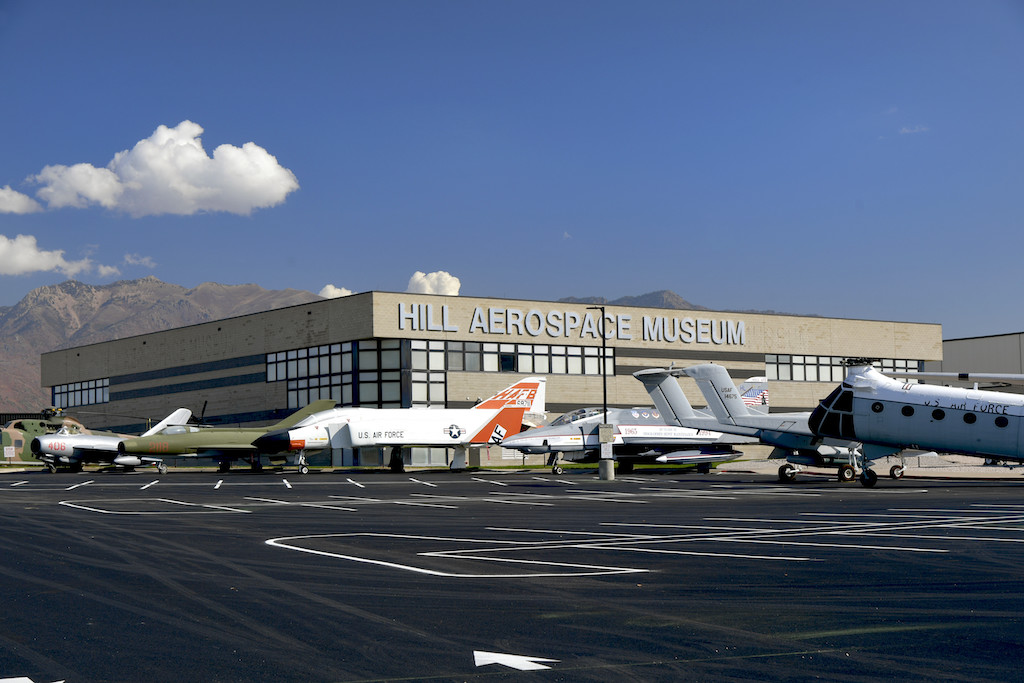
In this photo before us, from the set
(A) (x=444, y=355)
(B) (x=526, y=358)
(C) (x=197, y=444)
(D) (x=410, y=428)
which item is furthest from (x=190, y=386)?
(D) (x=410, y=428)

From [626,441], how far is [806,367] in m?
40.1

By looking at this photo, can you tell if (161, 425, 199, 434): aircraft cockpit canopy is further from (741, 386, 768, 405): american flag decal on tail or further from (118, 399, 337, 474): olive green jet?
(741, 386, 768, 405): american flag decal on tail

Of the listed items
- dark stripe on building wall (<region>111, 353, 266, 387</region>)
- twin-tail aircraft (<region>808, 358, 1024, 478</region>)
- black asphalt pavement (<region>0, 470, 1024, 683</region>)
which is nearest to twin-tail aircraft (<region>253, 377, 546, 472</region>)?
twin-tail aircraft (<region>808, 358, 1024, 478</region>)

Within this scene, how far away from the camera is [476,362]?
226ft

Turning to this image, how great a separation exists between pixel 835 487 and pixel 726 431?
17.3 feet

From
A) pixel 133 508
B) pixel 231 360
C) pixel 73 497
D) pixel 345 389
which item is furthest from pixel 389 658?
pixel 231 360

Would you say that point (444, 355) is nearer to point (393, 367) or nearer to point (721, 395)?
point (393, 367)

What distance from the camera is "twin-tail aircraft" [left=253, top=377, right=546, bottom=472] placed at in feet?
155

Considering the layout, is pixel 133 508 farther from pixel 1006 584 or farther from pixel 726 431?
pixel 726 431

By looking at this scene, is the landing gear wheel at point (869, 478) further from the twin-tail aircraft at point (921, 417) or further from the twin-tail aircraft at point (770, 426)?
the twin-tail aircraft at point (770, 426)

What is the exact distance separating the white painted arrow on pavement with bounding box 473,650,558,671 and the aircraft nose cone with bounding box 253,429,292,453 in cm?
4116

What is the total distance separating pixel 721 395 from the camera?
3603 centimetres

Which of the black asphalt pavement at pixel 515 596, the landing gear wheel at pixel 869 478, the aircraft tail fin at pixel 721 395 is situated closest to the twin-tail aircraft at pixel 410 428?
the aircraft tail fin at pixel 721 395

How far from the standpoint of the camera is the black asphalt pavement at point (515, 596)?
22.4ft
